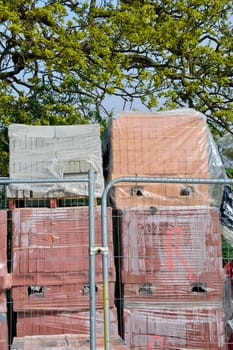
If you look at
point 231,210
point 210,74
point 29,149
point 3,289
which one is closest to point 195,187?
point 231,210

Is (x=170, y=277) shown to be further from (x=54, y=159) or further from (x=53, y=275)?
(x=54, y=159)

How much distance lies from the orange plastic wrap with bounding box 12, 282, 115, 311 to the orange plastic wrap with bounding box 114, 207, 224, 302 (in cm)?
30

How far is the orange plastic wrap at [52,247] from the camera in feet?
18.4

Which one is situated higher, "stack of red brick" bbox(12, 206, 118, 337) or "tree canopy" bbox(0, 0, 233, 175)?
"tree canopy" bbox(0, 0, 233, 175)

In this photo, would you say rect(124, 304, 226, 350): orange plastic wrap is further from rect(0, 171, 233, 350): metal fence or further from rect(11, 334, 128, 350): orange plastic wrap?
rect(11, 334, 128, 350): orange plastic wrap

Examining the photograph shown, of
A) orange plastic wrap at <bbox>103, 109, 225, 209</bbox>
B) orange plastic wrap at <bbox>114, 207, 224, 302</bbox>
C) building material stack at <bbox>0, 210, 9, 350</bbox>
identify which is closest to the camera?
building material stack at <bbox>0, 210, 9, 350</bbox>

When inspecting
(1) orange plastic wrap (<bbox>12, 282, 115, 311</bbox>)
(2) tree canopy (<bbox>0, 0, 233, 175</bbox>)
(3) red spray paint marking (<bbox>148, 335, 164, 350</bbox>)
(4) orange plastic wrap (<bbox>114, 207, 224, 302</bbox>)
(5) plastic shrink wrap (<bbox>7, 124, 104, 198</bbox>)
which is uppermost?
(2) tree canopy (<bbox>0, 0, 233, 175</bbox>)

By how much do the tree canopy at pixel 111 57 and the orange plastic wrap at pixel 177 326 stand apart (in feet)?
19.0

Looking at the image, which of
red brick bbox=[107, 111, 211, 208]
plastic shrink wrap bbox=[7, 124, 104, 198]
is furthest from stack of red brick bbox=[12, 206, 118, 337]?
red brick bbox=[107, 111, 211, 208]

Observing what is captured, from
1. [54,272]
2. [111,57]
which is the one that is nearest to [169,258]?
[54,272]

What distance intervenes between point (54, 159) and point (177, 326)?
212cm

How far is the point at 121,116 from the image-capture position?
636cm

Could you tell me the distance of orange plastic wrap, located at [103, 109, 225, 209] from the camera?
6.14 metres

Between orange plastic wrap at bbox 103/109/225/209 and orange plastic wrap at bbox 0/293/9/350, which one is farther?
orange plastic wrap at bbox 103/109/225/209
